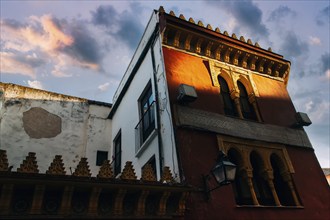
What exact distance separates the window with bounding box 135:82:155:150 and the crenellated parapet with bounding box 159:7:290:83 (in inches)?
71.9

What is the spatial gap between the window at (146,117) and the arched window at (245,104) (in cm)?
299

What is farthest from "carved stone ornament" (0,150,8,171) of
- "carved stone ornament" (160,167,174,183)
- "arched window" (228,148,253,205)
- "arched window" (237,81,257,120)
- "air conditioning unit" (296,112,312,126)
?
"air conditioning unit" (296,112,312,126)

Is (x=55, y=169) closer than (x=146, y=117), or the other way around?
(x=55, y=169)

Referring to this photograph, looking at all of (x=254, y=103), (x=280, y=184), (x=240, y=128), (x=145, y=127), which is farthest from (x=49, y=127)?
(x=280, y=184)

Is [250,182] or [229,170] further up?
[250,182]

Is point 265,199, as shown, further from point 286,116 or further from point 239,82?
point 239,82

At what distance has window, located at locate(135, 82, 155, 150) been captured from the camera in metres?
8.45

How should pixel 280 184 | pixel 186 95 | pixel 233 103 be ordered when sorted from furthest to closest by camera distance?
pixel 233 103
pixel 280 184
pixel 186 95

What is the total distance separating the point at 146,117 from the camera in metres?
8.91

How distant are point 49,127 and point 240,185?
817 centimetres

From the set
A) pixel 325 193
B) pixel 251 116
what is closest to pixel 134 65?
pixel 251 116

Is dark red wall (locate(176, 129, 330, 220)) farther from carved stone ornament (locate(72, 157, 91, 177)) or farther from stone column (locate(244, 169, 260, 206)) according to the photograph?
carved stone ornament (locate(72, 157, 91, 177))

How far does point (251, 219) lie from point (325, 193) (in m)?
3.18

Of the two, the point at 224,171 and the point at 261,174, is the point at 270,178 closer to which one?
the point at 261,174
